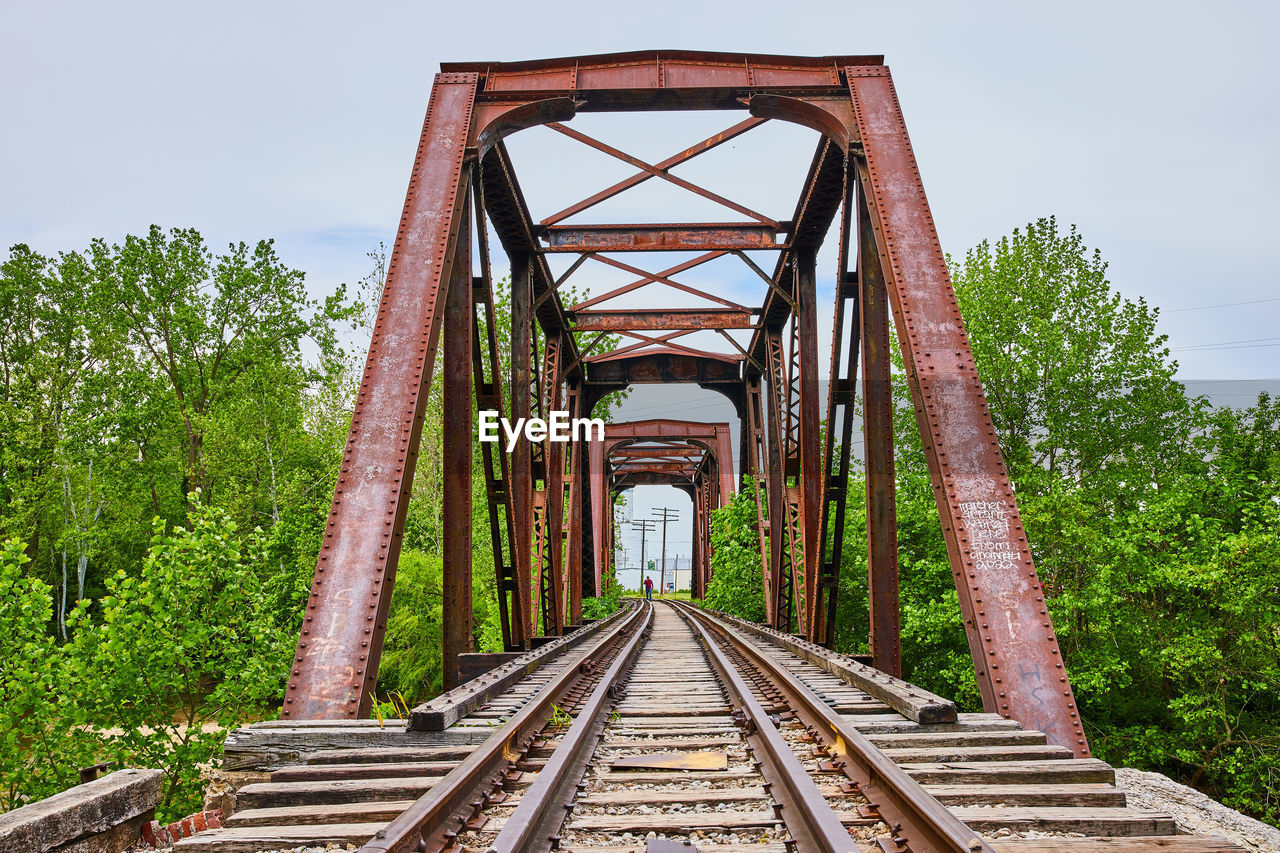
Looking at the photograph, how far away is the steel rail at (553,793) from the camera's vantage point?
2566 millimetres

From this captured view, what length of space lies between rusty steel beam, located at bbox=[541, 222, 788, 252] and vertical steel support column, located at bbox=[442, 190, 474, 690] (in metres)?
4.80

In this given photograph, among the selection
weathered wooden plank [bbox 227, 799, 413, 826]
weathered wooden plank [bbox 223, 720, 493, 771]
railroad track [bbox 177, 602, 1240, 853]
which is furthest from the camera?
weathered wooden plank [bbox 223, 720, 493, 771]

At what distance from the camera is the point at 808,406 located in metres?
11.3

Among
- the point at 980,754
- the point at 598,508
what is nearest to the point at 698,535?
the point at 598,508

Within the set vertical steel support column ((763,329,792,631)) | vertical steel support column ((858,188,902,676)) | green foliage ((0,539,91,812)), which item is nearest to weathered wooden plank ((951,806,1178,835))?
vertical steel support column ((858,188,902,676))

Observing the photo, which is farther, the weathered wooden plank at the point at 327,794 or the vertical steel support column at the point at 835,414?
the vertical steel support column at the point at 835,414

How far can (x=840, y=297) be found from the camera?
8164 mm

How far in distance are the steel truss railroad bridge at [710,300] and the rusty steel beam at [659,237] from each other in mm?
33

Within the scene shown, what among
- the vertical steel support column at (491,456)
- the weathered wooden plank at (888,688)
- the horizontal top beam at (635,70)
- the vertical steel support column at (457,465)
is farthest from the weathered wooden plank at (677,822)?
the horizontal top beam at (635,70)

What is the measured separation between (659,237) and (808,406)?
3.37m

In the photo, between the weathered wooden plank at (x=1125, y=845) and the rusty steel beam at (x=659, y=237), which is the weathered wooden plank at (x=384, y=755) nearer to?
the weathered wooden plank at (x=1125, y=845)

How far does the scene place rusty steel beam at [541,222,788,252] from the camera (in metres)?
12.0

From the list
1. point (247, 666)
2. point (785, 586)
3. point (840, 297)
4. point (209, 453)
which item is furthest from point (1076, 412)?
point (209, 453)

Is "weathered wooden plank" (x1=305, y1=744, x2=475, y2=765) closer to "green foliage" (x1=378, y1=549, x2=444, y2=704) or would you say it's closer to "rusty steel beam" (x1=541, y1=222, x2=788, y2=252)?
"rusty steel beam" (x1=541, y1=222, x2=788, y2=252)
